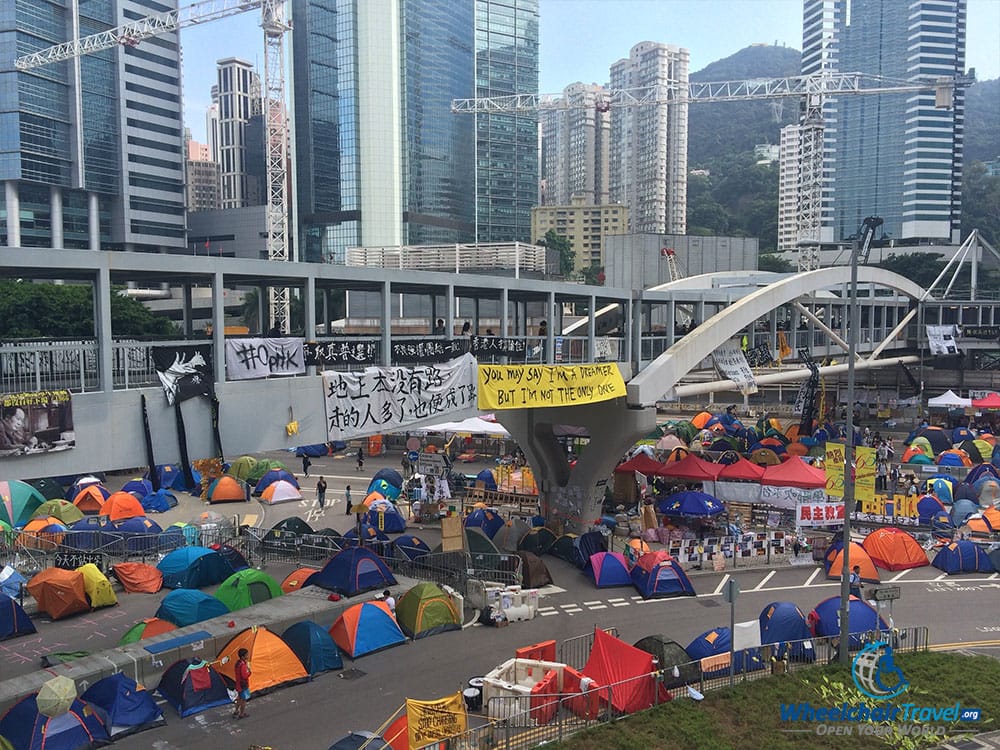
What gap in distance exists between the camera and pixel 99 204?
11294 centimetres

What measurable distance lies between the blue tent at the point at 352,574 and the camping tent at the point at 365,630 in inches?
68.4

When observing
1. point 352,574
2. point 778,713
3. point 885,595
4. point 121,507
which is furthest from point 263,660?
point 121,507

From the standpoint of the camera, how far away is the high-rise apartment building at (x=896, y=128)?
14288 cm

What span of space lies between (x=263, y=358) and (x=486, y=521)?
12.7 metres

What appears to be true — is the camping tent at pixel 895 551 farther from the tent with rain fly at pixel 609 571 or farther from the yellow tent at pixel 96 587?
the yellow tent at pixel 96 587

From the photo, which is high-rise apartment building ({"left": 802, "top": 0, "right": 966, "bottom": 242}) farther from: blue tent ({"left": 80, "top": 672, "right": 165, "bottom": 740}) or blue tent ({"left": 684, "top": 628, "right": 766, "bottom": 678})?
blue tent ({"left": 80, "top": 672, "right": 165, "bottom": 740})

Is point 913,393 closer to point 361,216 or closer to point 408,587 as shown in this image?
point 408,587

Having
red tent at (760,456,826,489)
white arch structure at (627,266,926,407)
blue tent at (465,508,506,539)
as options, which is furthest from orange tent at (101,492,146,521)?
red tent at (760,456,826,489)

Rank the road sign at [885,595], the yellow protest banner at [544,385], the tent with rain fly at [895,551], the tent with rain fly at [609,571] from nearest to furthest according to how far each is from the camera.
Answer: the road sign at [885,595] < the yellow protest banner at [544,385] < the tent with rain fly at [609,571] < the tent with rain fly at [895,551]

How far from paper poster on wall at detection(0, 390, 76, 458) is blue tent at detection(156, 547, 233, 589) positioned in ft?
31.8

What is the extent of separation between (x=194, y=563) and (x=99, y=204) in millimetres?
106567

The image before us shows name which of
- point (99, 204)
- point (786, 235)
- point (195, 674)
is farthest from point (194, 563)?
point (786, 235)

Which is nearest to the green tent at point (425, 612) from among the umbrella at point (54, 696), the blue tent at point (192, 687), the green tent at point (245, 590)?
the green tent at point (245, 590)

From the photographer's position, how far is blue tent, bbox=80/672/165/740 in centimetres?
1290
